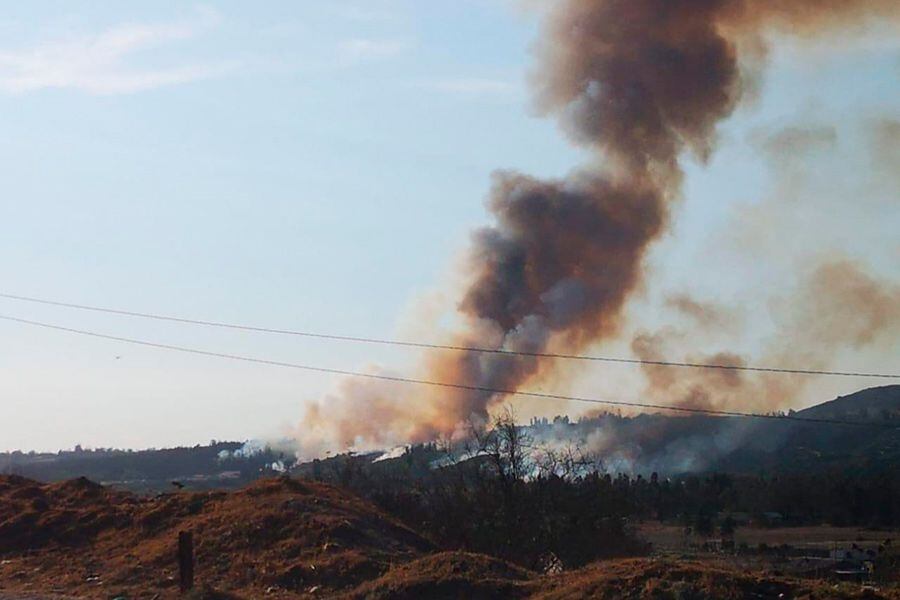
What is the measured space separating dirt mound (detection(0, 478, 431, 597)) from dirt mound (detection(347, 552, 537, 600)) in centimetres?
224

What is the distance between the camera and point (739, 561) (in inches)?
1799

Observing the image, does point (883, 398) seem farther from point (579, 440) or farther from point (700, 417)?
point (579, 440)

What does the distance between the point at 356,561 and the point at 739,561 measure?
74.8ft

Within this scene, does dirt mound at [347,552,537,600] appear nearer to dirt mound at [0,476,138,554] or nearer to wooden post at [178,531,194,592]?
wooden post at [178,531,194,592]

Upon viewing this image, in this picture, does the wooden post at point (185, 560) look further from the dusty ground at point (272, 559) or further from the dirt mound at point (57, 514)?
the dirt mound at point (57, 514)

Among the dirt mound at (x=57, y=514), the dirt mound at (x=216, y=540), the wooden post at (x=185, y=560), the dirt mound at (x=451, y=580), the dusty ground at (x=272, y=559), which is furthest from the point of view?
the dirt mound at (x=57, y=514)

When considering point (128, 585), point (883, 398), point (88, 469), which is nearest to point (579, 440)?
point (88, 469)

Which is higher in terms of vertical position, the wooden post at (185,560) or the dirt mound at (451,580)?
the wooden post at (185,560)

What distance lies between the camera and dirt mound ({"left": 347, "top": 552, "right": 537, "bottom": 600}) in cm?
2283

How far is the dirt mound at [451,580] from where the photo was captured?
22828 mm

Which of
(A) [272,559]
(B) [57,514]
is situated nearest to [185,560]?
(A) [272,559]

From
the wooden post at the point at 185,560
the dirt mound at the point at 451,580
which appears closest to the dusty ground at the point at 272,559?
the dirt mound at the point at 451,580

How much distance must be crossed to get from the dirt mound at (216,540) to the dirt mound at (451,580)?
7.35 feet

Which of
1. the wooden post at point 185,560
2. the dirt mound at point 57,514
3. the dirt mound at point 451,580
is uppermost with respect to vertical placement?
the dirt mound at point 57,514
